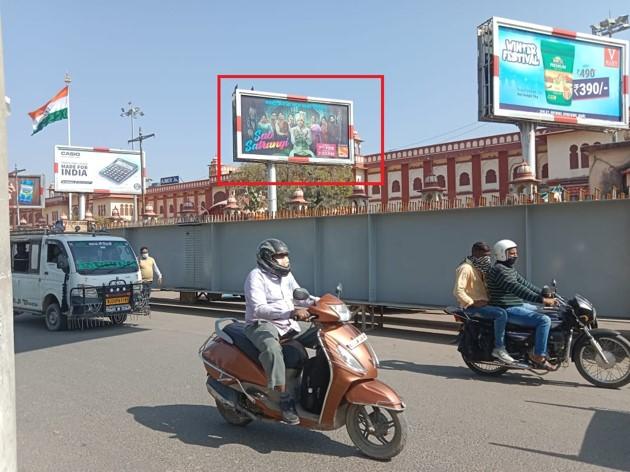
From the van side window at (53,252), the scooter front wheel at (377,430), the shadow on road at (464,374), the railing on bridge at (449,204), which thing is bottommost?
the shadow on road at (464,374)

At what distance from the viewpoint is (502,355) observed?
23.2ft

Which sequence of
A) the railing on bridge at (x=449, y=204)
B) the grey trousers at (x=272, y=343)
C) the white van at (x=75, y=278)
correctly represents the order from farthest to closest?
the white van at (x=75, y=278), the railing on bridge at (x=449, y=204), the grey trousers at (x=272, y=343)

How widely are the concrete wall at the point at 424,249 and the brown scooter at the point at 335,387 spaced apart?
6.38 m

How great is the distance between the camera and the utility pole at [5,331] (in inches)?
116

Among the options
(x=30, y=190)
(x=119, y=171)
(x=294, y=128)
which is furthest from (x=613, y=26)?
(x=30, y=190)

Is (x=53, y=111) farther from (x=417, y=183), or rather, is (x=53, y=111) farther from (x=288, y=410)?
(x=288, y=410)

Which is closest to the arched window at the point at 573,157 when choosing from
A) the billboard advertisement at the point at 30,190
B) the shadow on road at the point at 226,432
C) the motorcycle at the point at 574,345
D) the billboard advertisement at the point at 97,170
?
the billboard advertisement at the point at 97,170

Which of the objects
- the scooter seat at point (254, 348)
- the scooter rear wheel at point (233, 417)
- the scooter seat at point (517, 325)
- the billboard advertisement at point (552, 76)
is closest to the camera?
the scooter seat at point (254, 348)

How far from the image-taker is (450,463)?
4449 millimetres

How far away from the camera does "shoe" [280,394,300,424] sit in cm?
472

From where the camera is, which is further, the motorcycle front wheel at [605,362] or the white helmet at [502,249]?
the white helmet at [502,249]

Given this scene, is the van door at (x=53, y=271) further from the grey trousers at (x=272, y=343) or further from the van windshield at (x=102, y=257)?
the grey trousers at (x=272, y=343)

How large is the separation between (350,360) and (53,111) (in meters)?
40.5

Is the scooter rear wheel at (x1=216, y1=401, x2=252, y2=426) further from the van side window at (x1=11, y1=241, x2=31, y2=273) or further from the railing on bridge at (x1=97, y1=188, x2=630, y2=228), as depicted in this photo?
Answer: the van side window at (x1=11, y1=241, x2=31, y2=273)
